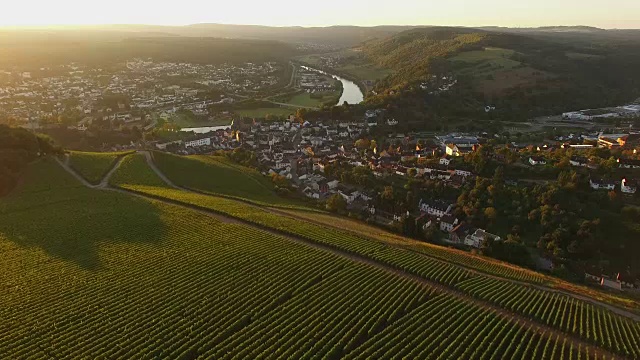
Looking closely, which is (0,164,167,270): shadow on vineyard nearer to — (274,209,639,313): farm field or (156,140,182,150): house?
(274,209,639,313): farm field

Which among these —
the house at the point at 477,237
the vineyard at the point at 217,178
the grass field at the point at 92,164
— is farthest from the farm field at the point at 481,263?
the grass field at the point at 92,164

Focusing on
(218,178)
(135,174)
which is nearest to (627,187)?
(218,178)

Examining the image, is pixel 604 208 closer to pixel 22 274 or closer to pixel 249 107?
pixel 22 274

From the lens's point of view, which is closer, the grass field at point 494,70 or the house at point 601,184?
the house at point 601,184

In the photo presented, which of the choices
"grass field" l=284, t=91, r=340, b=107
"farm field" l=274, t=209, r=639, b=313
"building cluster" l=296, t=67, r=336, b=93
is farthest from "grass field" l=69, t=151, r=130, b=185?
"building cluster" l=296, t=67, r=336, b=93

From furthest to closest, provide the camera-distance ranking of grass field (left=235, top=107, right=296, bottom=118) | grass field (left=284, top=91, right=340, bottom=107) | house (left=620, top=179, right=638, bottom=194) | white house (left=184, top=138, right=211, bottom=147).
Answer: grass field (left=284, top=91, right=340, bottom=107), grass field (left=235, top=107, right=296, bottom=118), white house (left=184, top=138, right=211, bottom=147), house (left=620, top=179, right=638, bottom=194)

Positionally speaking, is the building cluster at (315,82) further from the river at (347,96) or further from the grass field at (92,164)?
the grass field at (92,164)
